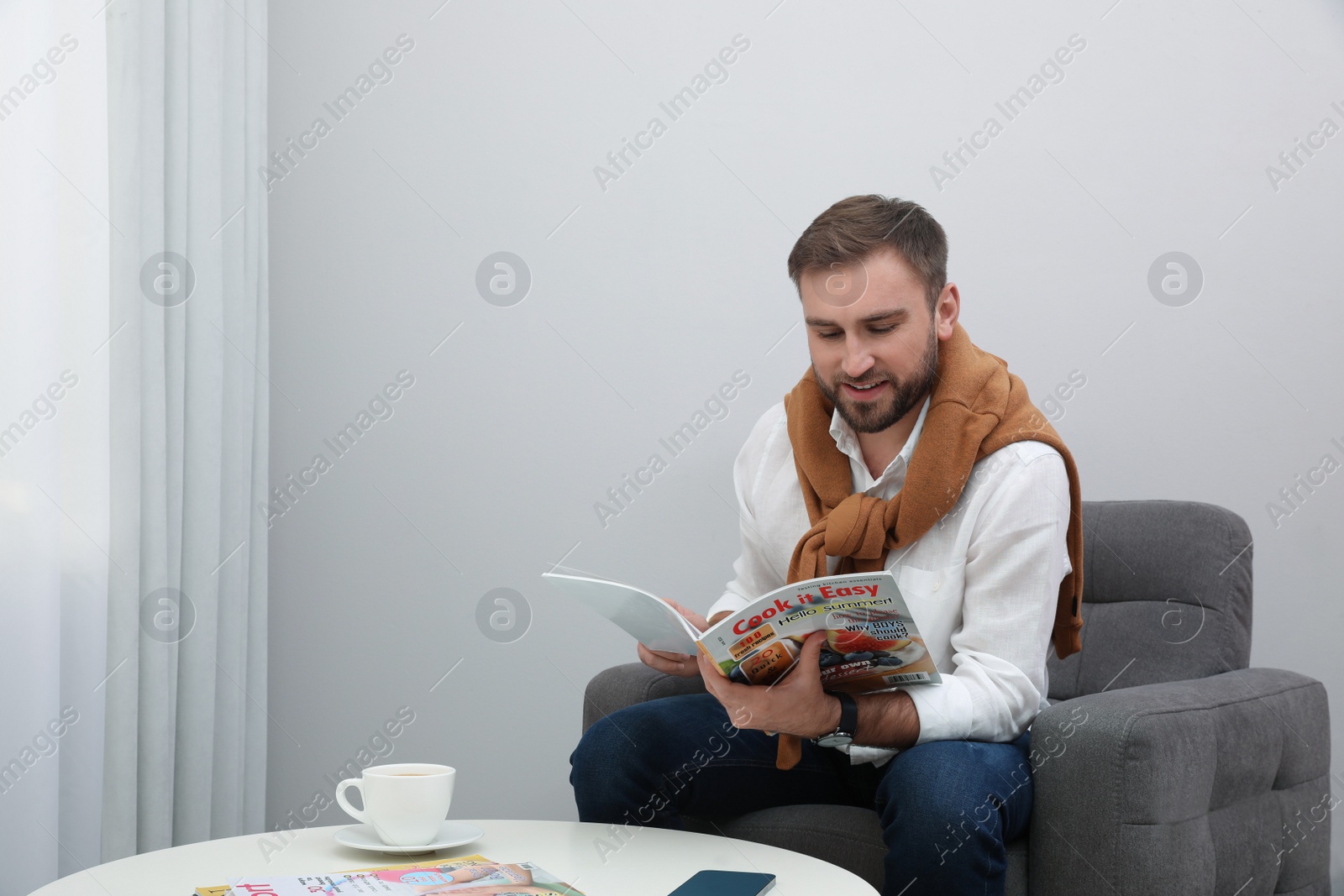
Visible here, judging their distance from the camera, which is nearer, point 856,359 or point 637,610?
point 637,610

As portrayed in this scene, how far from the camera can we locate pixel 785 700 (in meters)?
1.25

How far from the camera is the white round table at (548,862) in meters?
0.96

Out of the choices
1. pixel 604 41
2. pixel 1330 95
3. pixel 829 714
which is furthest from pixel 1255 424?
pixel 604 41

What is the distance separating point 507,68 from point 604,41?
22 cm

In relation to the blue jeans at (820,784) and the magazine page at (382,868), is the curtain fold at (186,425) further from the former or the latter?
the magazine page at (382,868)

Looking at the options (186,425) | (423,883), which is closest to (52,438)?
(186,425)

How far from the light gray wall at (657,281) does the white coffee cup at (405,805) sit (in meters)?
1.30

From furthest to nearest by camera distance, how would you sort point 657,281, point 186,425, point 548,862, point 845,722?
point 657,281
point 186,425
point 845,722
point 548,862

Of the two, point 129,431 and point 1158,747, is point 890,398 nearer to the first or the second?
point 1158,747

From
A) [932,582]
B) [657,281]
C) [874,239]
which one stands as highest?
[657,281]

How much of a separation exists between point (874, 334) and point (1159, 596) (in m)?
0.69

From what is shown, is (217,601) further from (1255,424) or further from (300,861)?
(1255,424)

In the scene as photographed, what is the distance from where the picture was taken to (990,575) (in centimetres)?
141

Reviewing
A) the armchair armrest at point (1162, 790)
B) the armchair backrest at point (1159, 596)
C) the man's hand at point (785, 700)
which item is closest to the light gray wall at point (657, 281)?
the armchair backrest at point (1159, 596)
